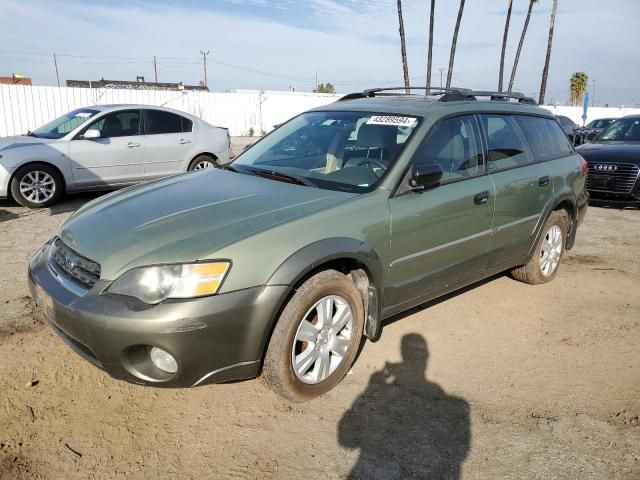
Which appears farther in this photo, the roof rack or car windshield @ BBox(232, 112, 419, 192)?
the roof rack

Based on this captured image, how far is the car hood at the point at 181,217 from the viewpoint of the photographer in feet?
8.60

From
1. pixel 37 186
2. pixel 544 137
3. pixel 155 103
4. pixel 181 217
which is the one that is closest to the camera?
pixel 181 217

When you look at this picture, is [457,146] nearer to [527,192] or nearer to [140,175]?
[527,192]

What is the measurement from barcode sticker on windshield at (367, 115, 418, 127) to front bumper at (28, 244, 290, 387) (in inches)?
64.4

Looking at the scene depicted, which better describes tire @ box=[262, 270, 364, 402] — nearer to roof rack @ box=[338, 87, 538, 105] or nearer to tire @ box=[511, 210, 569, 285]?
roof rack @ box=[338, 87, 538, 105]

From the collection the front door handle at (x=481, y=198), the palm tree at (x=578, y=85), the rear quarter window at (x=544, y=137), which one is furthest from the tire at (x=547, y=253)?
the palm tree at (x=578, y=85)

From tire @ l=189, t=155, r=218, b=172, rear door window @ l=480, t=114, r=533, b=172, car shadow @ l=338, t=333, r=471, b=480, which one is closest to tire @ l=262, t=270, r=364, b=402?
car shadow @ l=338, t=333, r=471, b=480

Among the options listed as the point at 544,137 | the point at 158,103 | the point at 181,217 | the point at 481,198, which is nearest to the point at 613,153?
the point at 544,137

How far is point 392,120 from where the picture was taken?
3.74m

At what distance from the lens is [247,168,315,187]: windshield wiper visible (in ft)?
11.4

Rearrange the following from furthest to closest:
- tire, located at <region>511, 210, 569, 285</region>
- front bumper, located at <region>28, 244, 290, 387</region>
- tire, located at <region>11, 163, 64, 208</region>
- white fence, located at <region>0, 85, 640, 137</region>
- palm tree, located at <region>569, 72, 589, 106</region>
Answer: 1. palm tree, located at <region>569, 72, 589, 106</region>
2. white fence, located at <region>0, 85, 640, 137</region>
3. tire, located at <region>11, 163, 64, 208</region>
4. tire, located at <region>511, 210, 569, 285</region>
5. front bumper, located at <region>28, 244, 290, 387</region>

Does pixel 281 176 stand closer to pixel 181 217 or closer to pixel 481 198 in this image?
pixel 181 217

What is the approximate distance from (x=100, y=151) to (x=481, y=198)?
21.3 feet

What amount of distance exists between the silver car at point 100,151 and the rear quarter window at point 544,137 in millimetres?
5958
